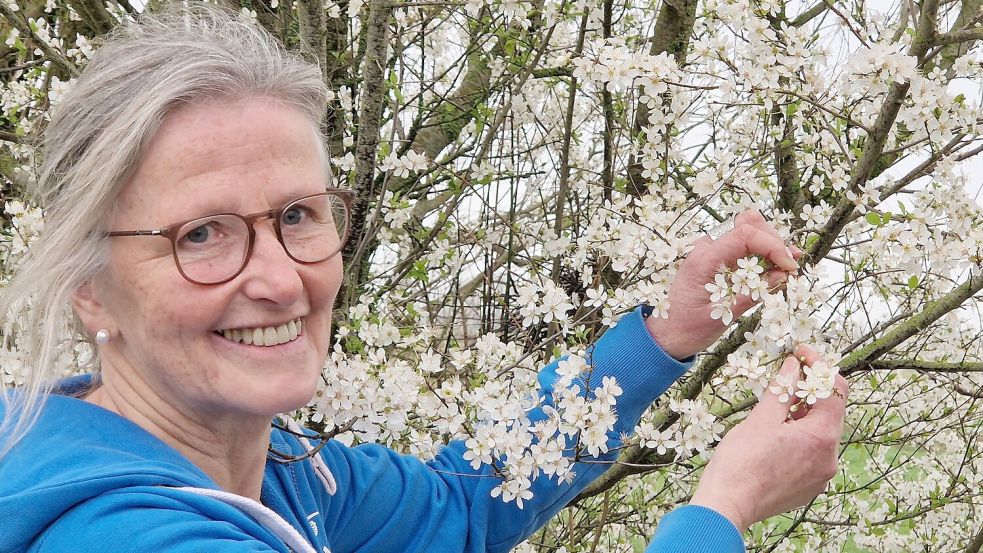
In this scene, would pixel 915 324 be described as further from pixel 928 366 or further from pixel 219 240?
pixel 219 240

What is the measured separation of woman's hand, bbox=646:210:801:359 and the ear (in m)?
1.05

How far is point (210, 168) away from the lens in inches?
56.7

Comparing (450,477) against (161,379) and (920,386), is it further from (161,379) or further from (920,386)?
(920,386)

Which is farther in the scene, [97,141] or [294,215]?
[294,215]

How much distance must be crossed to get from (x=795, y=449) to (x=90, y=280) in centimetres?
115

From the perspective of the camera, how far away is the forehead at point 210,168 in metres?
1.43

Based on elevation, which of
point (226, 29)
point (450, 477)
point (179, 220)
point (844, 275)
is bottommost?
point (450, 477)

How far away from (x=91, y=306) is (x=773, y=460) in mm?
1111

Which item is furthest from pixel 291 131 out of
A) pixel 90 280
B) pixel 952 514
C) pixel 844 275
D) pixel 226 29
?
pixel 952 514

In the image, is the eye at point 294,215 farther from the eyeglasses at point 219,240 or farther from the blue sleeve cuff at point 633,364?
the blue sleeve cuff at point 633,364

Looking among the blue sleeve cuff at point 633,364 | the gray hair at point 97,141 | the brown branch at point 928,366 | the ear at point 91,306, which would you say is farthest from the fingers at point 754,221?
the ear at point 91,306

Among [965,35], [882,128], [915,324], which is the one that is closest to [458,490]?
[915,324]

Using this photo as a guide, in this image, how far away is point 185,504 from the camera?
1318 millimetres

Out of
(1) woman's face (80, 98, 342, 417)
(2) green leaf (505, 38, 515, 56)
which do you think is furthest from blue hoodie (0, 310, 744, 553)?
(2) green leaf (505, 38, 515, 56)
